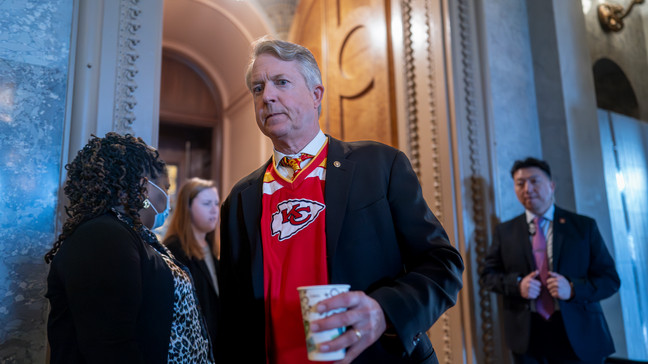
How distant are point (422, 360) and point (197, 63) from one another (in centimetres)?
562

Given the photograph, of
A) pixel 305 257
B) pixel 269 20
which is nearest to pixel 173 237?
pixel 305 257

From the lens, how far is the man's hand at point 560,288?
251 cm

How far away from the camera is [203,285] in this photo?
9.19ft

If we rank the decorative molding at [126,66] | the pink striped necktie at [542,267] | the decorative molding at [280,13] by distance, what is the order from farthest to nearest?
1. the decorative molding at [280,13]
2. the pink striped necktie at [542,267]
3. the decorative molding at [126,66]

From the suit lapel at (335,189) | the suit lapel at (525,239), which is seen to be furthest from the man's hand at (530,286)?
the suit lapel at (335,189)

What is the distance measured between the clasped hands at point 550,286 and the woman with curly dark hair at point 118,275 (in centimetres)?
181

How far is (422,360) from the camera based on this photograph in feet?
4.22

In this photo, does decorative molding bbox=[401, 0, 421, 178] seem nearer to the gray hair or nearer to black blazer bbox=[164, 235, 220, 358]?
black blazer bbox=[164, 235, 220, 358]

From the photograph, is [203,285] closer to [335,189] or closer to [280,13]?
[335,189]

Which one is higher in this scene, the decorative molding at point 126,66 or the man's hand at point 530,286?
the decorative molding at point 126,66

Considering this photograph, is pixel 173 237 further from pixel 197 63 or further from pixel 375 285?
pixel 197 63

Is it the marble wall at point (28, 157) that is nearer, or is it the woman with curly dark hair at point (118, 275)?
the woman with curly dark hair at point (118, 275)

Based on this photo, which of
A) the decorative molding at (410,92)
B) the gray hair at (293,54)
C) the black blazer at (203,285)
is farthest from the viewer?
the decorative molding at (410,92)

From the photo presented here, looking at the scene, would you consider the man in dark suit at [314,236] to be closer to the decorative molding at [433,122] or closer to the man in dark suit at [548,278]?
the man in dark suit at [548,278]
